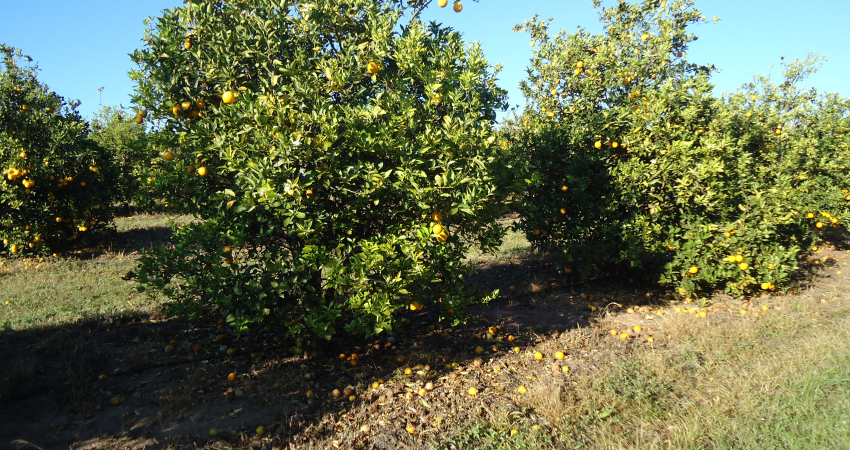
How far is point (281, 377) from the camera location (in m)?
3.94

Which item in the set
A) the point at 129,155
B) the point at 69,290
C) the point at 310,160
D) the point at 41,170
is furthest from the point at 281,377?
the point at 129,155

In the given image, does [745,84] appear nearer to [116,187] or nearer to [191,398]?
[191,398]

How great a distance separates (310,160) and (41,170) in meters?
7.05

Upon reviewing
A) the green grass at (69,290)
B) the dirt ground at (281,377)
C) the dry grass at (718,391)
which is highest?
the green grass at (69,290)

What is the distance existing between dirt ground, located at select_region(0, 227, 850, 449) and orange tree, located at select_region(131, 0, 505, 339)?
60 cm

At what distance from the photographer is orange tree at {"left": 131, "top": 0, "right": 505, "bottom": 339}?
133 inches

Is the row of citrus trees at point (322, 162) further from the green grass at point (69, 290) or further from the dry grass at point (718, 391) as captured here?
the dry grass at point (718, 391)

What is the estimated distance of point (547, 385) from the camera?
3713mm

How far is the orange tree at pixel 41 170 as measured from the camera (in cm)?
762

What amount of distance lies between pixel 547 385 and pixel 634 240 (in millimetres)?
2721

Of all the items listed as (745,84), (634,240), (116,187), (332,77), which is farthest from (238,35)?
(745,84)

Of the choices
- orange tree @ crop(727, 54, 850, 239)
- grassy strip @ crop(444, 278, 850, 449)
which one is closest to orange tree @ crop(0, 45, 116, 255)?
grassy strip @ crop(444, 278, 850, 449)

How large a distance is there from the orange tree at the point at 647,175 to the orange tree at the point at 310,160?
4.45 feet

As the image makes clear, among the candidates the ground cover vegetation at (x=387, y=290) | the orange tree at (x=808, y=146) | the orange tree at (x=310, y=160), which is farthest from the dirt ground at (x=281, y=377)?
the orange tree at (x=808, y=146)
